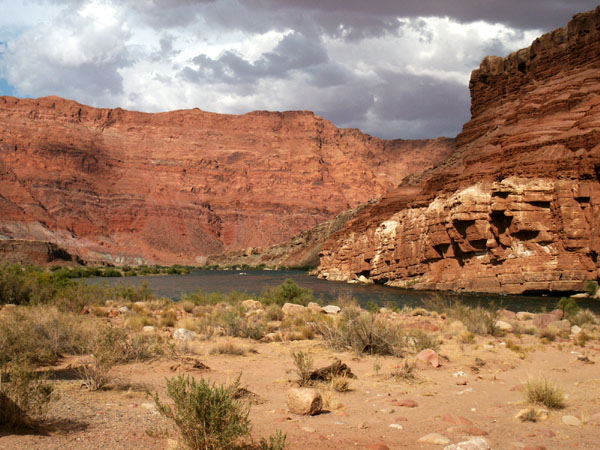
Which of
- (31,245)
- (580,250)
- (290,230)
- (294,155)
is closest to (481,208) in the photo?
(580,250)

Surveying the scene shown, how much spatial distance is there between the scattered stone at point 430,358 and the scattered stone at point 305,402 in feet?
13.1

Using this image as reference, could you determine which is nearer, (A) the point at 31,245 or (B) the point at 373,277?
(B) the point at 373,277

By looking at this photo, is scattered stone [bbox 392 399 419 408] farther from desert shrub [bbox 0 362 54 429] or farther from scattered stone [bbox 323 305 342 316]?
scattered stone [bbox 323 305 342 316]

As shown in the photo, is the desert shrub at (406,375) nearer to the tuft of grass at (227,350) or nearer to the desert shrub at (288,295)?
the tuft of grass at (227,350)

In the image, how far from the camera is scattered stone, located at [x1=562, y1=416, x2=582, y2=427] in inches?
233

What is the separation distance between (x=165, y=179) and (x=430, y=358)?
15361 centimetres

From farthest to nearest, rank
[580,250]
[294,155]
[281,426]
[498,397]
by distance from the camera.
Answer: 1. [294,155]
2. [580,250]
3. [498,397]
4. [281,426]

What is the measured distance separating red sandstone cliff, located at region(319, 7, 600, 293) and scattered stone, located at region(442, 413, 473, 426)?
28.1 m

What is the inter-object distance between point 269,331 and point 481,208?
23.8m

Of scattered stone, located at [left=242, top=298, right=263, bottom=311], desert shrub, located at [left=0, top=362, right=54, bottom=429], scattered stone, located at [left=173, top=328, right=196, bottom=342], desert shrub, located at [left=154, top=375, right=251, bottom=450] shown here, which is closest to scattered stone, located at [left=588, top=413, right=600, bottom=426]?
desert shrub, located at [left=154, top=375, right=251, bottom=450]

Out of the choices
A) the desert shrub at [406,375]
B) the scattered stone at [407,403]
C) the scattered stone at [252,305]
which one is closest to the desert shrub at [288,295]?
the scattered stone at [252,305]

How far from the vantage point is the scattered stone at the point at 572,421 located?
5911 millimetres

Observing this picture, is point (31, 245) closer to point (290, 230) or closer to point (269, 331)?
point (269, 331)

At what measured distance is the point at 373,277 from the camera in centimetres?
4975
